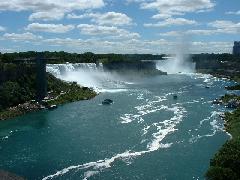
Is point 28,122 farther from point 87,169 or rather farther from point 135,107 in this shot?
point 87,169

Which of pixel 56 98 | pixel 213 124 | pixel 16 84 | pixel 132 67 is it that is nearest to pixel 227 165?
pixel 213 124

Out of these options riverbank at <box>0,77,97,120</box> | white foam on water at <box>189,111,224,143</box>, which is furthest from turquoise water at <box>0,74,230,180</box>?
riverbank at <box>0,77,97,120</box>

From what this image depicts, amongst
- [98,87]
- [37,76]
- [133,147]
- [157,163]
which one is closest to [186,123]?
[133,147]

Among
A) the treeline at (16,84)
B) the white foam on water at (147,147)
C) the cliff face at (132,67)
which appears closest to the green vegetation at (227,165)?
the white foam on water at (147,147)

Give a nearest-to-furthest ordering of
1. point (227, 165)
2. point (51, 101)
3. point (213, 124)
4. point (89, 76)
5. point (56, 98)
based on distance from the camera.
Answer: point (227, 165)
point (213, 124)
point (51, 101)
point (56, 98)
point (89, 76)

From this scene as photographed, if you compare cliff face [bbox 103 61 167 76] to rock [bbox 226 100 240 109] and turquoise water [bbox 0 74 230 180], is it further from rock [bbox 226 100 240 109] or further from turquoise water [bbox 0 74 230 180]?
rock [bbox 226 100 240 109]

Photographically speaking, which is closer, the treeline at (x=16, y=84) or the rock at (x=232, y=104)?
the treeline at (x=16, y=84)

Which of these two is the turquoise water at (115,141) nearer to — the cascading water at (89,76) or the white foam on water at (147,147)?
the white foam on water at (147,147)

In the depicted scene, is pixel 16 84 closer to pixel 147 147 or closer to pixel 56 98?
pixel 56 98
